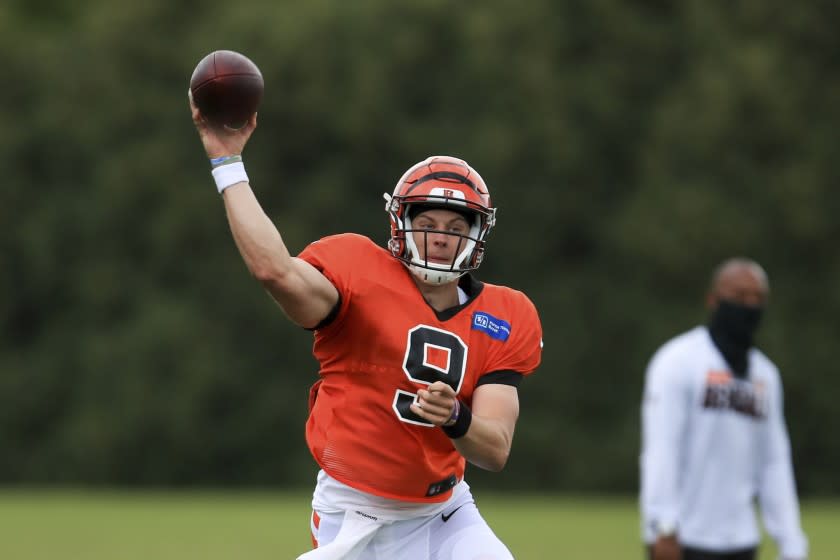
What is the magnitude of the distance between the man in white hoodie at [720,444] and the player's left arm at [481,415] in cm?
189

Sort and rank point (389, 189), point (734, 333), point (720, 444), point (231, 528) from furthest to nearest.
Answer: point (389, 189) → point (231, 528) → point (734, 333) → point (720, 444)

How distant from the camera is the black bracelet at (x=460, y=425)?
3.88 metres

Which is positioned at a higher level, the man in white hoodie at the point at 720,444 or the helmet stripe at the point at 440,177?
the helmet stripe at the point at 440,177

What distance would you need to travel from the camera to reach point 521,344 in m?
4.43

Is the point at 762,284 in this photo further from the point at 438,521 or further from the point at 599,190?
the point at 599,190

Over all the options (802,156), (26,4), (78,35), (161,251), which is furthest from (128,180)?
(802,156)

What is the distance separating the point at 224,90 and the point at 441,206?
789mm

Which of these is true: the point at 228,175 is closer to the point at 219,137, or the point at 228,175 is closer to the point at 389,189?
the point at 219,137

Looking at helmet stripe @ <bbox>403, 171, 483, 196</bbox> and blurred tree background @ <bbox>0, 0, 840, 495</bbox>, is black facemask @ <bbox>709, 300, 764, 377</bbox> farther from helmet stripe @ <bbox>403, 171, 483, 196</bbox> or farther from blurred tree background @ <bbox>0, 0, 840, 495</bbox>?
blurred tree background @ <bbox>0, 0, 840, 495</bbox>

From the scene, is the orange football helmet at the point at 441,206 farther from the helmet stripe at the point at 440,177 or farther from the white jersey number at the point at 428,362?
the white jersey number at the point at 428,362

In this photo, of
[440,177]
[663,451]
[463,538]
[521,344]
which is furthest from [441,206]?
[663,451]

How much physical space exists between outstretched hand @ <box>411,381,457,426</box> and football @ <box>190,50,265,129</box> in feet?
3.06

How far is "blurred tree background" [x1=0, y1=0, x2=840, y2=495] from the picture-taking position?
22203 mm

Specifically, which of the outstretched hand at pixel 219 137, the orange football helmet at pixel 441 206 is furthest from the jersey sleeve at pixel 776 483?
the outstretched hand at pixel 219 137
